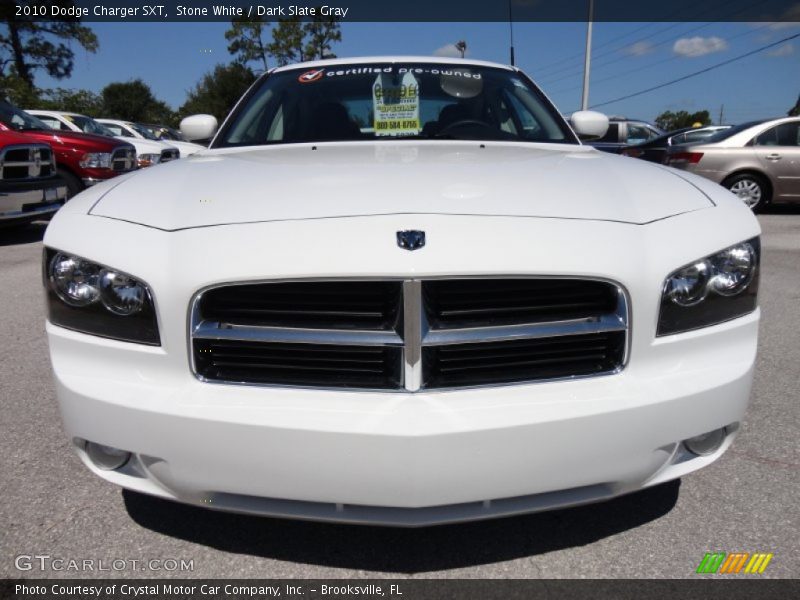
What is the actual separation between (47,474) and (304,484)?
1309 millimetres

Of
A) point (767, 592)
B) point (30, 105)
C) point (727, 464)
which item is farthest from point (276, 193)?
point (30, 105)

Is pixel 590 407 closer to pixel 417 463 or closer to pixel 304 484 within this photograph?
pixel 417 463

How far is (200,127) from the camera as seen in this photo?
3.48 metres

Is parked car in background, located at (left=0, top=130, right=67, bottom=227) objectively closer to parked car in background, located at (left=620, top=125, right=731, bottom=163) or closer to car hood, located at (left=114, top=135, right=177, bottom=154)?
car hood, located at (left=114, top=135, right=177, bottom=154)

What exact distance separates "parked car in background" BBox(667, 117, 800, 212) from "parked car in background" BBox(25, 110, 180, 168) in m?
8.86

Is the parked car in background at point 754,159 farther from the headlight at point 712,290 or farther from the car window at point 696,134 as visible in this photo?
the headlight at point 712,290

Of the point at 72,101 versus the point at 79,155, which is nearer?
the point at 79,155

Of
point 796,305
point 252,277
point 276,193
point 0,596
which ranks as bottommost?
point 796,305

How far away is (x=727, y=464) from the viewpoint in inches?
95.7

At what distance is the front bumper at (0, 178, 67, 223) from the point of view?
759 cm

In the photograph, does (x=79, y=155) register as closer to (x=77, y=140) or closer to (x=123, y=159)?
(x=77, y=140)

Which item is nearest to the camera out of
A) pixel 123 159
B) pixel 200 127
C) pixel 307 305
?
pixel 307 305

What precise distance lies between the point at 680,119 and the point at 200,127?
259ft

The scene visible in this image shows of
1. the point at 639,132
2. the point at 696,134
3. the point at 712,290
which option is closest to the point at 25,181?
the point at 712,290
